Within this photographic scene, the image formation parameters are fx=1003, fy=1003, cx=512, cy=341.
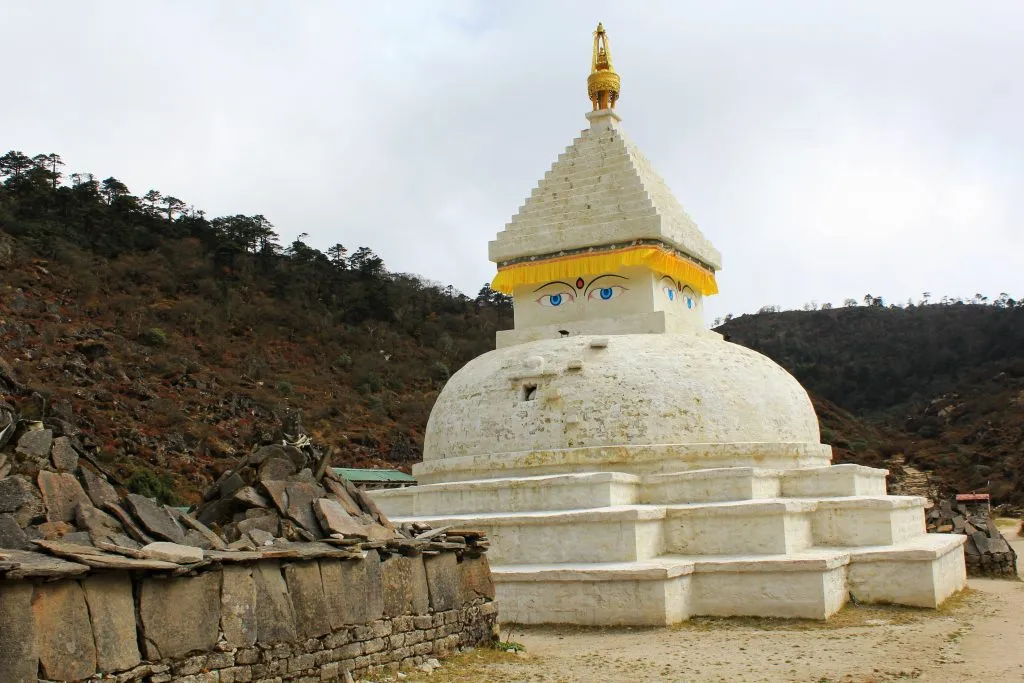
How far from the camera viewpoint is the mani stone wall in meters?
4.84

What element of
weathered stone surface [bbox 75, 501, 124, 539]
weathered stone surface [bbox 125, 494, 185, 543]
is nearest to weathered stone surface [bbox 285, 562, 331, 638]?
weathered stone surface [bbox 125, 494, 185, 543]

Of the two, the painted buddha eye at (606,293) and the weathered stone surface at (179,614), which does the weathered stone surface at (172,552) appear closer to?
the weathered stone surface at (179,614)

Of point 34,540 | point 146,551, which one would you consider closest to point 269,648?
point 146,551

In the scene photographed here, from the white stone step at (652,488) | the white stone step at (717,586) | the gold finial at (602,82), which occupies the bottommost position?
the white stone step at (717,586)

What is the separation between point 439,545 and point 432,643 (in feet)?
2.42

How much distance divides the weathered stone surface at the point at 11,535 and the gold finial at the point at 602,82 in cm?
1162

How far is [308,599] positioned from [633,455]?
19.4ft

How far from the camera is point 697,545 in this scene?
10648 millimetres

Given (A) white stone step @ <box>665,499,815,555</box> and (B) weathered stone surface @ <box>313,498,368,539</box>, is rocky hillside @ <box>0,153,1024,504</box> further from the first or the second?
(B) weathered stone surface @ <box>313,498,368,539</box>

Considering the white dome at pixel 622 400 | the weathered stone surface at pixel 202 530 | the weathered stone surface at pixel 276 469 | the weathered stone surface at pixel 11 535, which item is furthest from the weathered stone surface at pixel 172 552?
the white dome at pixel 622 400

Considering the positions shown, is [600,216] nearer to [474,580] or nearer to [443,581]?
[474,580]

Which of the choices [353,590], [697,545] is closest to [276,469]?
[353,590]

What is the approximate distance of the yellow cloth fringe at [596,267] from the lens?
536 inches

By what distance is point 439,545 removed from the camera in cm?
772
